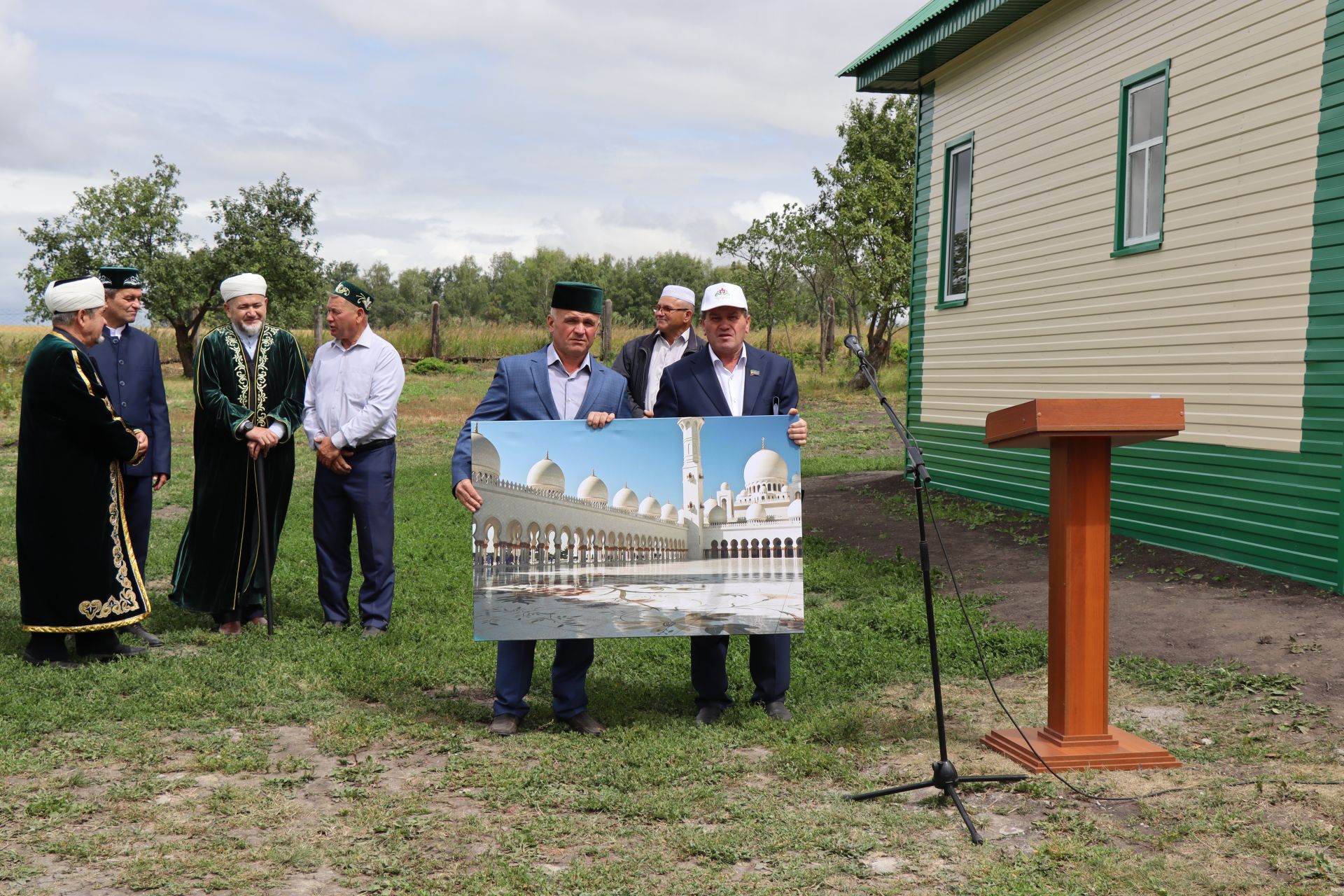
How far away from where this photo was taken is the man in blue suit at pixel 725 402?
577cm

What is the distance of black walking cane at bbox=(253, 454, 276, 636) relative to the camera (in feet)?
24.8

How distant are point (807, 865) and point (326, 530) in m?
4.73

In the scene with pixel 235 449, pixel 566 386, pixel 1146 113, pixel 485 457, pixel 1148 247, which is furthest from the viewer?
pixel 1146 113

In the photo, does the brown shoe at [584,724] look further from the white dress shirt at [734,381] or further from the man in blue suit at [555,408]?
the white dress shirt at [734,381]

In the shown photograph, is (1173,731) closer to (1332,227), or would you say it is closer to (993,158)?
(1332,227)

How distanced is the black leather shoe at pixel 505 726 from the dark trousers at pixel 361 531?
90.2 inches

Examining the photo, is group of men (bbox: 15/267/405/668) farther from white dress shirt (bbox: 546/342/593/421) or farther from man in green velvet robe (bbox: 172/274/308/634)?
white dress shirt (bbox: 546/342/593/421)

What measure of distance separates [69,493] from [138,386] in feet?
4.30

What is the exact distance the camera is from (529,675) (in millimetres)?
5703

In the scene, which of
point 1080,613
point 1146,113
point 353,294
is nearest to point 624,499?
point 1080,613

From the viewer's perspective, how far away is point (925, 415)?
1536 cm

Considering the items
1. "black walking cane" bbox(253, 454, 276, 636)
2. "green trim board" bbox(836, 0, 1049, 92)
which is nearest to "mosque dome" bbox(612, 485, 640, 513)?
"black walking cane" bbox(253, 454, 276, 636)

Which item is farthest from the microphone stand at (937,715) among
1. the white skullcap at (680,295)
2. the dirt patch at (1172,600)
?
the white skullcap at (680,295)

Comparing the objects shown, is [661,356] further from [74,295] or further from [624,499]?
[74,295]
